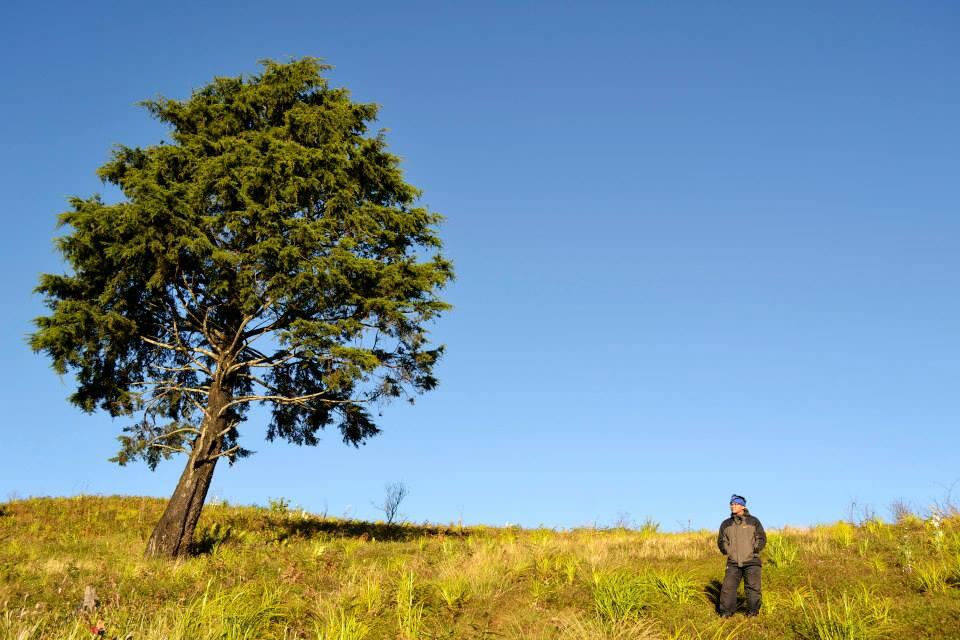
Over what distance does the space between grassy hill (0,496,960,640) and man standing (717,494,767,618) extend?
28 centimetres

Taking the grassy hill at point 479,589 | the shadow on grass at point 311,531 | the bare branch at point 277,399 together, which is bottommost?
the grassy hill at point 479,589

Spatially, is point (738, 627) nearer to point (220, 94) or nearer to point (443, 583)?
point (443, 583)

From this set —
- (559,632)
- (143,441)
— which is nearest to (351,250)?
(143,441)

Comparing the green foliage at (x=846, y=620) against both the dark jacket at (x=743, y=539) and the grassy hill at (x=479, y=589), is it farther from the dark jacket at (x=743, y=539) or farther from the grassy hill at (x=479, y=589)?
the dark jacket at (x=743, y=539)

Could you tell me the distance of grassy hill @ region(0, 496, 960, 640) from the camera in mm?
7855

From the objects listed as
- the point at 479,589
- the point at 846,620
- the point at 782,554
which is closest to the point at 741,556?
the point at 846,620

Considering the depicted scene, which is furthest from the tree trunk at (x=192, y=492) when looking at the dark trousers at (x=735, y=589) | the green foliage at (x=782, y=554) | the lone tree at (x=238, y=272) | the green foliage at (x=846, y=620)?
the green foliage at (x=846, y=620)

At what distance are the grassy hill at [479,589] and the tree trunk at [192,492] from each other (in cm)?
65

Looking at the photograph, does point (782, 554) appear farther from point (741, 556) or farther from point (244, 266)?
point (244, 266)

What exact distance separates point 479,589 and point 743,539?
395 cm

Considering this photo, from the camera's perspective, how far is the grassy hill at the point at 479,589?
309 inches

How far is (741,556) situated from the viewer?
9359 mm

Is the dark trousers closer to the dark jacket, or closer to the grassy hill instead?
the dark jacket

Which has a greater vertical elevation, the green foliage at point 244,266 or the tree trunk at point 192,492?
the green foliage at point 244,266
